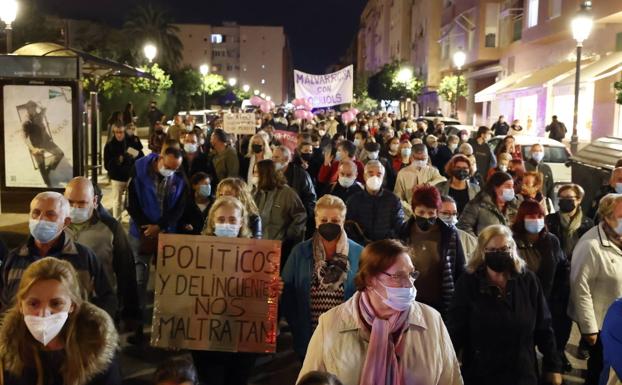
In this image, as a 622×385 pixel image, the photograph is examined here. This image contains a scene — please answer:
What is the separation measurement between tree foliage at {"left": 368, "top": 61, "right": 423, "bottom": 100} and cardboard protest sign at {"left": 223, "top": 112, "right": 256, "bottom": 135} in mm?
43261

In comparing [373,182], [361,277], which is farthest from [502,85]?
[361,277]

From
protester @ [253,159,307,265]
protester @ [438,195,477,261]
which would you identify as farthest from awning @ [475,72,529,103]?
protester @ [438,195,477,261]

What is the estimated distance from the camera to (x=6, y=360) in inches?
137

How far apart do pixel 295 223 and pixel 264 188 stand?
0.52 metres

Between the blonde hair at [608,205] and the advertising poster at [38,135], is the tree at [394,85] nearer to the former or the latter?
the advertising poster at [38,135]

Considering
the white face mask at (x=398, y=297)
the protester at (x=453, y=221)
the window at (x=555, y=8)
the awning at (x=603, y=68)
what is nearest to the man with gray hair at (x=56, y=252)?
the white face mask at (x=398, y=297)

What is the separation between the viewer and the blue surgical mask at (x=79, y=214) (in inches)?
229

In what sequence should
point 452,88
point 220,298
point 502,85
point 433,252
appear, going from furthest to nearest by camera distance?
point 452,88 → point 502,85 → point 433,252 → point 220,298

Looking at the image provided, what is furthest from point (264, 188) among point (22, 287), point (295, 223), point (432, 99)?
point (432, 99)

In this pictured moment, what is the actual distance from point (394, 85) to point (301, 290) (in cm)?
5545

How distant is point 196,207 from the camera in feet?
27.0

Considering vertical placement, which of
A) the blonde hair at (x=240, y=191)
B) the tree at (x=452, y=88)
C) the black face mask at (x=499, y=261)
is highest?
the tree at (x=452, y=88)

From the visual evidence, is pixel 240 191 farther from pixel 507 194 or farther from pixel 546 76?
pixel 546 76

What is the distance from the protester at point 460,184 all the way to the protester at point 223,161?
3.81 meters
